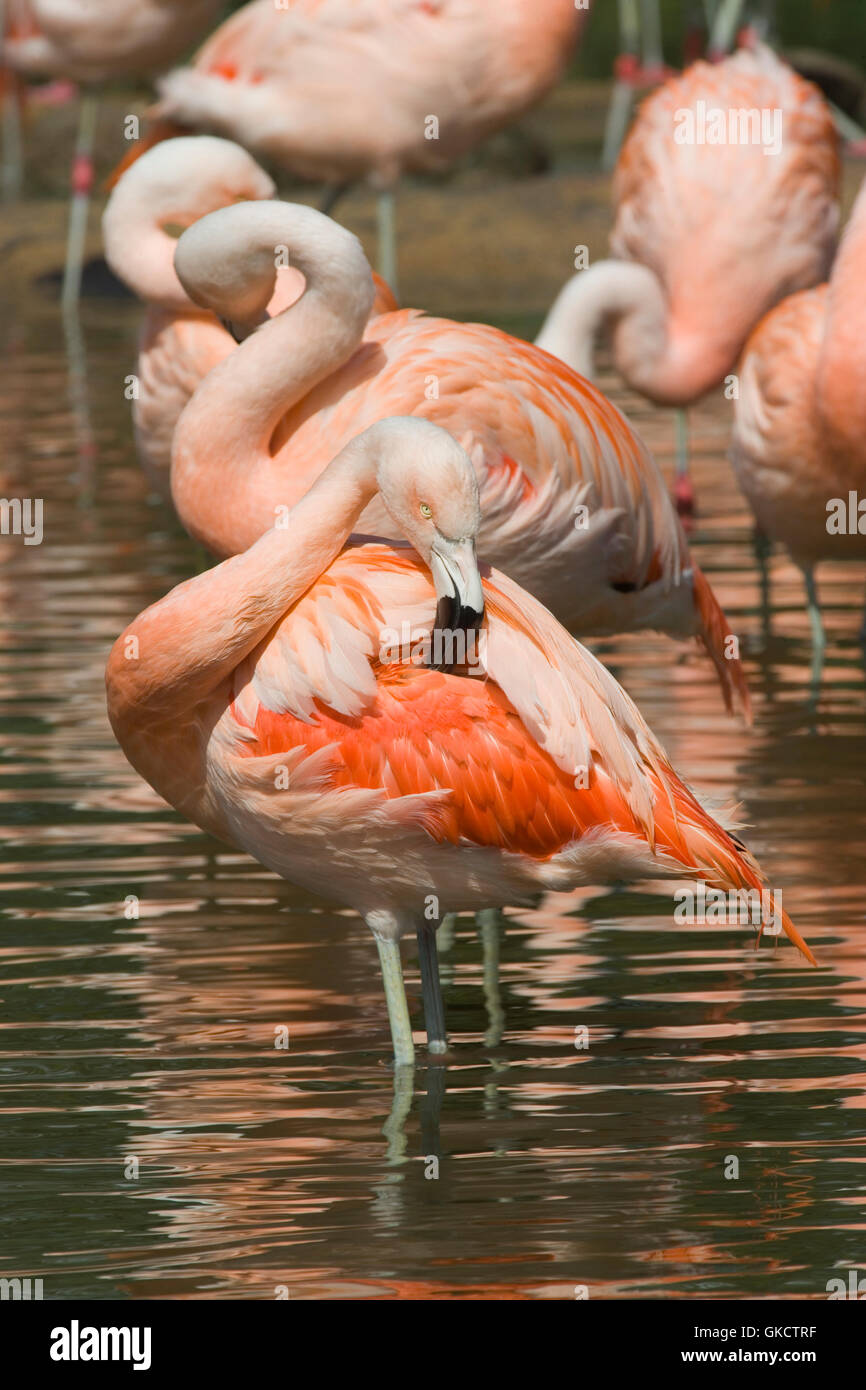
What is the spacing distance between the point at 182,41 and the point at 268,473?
9673 mm

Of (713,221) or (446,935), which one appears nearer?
(446,935)

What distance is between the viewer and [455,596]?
154 inches

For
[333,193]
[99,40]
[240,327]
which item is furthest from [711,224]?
[99,40]

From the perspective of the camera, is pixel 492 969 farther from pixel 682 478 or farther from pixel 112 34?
pixel 112 34

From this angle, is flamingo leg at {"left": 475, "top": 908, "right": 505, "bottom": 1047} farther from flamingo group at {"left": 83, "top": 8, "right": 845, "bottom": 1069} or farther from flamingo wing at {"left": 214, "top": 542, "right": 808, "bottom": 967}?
flamingo wing at {"left": 214, "top": 542, "right": 808, "bottom": 967}

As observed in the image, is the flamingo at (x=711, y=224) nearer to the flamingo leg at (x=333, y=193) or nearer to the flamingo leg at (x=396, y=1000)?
the flamingo leg at (x=333, y=193)

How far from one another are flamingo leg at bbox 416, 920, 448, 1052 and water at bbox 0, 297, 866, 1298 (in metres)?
0.07

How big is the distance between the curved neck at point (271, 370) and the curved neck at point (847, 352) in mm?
1922

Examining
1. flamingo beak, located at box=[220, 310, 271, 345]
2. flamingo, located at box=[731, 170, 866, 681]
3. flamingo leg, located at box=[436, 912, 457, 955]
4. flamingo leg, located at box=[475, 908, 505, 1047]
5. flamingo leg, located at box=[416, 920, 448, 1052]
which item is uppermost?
flamingo beak, located at box=[220, 310, 271, 345]

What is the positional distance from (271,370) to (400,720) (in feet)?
3.64

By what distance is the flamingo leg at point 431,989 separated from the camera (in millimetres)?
4316

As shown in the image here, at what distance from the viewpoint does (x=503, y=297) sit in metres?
14.9

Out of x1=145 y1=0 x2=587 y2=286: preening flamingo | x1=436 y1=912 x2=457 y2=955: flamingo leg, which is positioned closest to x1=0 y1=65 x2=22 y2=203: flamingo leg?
x1=145 y1=0 x2=587 y2=286: preening flamingo

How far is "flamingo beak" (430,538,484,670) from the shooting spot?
3.89 meters
